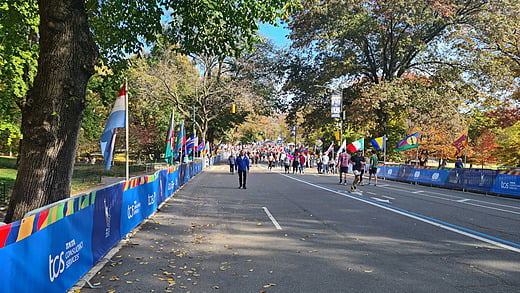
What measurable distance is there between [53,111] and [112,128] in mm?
2069

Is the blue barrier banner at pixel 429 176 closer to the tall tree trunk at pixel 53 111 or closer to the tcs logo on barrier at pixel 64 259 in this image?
the tall tree trunk at pixel 53 111

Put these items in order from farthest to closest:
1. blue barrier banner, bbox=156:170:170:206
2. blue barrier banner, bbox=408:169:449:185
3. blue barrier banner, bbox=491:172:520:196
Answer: blue barrier banner, bbox=408:169:449:185 → blue barrier banner, bbox=491:172:520:196 → blue barrier banner, bbox=156:170:170:206

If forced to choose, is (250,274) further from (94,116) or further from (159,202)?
(94,116)

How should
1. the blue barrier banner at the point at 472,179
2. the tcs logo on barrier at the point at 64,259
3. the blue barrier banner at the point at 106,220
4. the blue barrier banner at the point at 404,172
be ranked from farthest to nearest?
1. the blue barrier banner at the point at 404,172
2. the blue barrier banner at the point at 472,179
3. the blue barrier banner at the point at 106,220
4. the tcs logo on barrier at the point at 64,259

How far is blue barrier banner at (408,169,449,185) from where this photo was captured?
69.8ft

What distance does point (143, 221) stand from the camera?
31.0 feet

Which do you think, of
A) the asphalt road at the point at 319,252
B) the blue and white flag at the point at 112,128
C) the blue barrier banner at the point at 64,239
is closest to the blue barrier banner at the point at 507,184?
the asphalt road at the point at 319,252

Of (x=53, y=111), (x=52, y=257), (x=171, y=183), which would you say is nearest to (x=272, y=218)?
(x=53, y=111)

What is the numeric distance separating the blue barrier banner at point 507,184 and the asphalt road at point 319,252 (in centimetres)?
595

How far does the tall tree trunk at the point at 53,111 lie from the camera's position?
233 inches

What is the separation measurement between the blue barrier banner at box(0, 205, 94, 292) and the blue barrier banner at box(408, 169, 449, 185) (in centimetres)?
1984

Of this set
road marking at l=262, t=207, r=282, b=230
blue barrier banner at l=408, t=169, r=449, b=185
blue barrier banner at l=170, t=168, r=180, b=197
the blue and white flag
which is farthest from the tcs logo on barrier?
blue barrier banner at l=408, t=169, r=449, b=185

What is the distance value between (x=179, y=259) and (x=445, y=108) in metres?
29.5

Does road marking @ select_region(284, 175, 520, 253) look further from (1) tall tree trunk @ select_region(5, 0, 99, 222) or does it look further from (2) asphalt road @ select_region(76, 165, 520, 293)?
(1) tall tree trunk @ select_region(5, 0, 99, 222)
